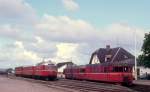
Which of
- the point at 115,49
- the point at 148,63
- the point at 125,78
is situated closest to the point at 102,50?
the point at 115,49

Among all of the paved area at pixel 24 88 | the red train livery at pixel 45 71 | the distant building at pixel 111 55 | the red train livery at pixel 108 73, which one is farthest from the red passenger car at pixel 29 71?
the paved area at pixel 24 88

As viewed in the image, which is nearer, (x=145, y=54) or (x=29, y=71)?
(x=145, y=54)

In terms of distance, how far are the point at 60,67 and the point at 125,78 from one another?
86.1m

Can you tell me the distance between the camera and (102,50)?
10388cm

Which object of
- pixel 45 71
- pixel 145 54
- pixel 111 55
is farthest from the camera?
pixel 111 55

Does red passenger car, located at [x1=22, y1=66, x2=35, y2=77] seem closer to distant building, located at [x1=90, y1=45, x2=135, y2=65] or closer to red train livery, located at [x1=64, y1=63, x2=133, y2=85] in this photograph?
red train livery, located at [x1=64, y1=63, x2=133, y2=85]

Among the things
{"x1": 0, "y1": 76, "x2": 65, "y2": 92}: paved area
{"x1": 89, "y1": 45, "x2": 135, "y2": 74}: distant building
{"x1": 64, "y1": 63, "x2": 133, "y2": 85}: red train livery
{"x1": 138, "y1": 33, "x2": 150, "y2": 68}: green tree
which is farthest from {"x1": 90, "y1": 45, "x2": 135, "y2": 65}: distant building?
{"x1": 0, "y1": 76, "x2": 65, "y2": 92}: paved area

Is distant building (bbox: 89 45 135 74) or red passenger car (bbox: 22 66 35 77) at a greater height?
distant building (bbox: 89 45 135 74)

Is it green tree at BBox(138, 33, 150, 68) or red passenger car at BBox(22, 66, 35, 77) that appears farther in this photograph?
red passenger car at BBox(22, 66, 35, 77)

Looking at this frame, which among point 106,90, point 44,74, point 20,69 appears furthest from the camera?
point 20,69

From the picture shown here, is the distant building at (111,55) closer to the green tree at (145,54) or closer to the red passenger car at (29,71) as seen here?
the green tree at (145,54)

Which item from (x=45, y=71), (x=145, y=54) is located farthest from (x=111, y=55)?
(x=45, y=71)

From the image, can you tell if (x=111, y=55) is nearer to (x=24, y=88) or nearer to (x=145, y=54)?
(x=145, y=54)

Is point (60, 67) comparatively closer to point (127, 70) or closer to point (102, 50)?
point (102, 50)
